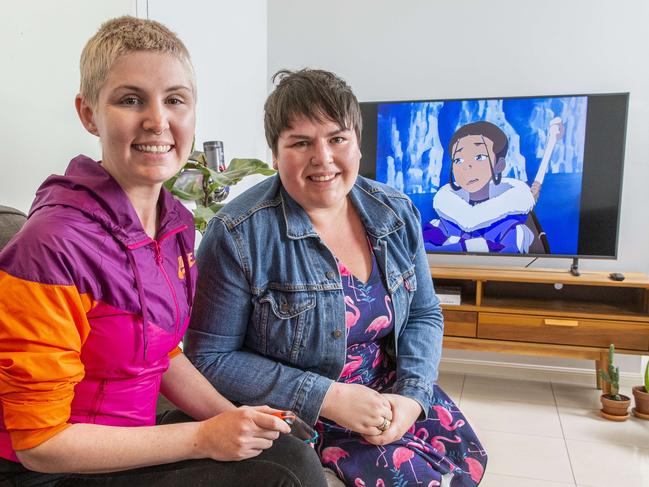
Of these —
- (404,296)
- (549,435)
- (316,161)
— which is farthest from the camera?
(549,435)

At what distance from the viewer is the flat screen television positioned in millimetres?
2861

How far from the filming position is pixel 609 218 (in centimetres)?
288

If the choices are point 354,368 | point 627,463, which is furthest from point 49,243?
point 627,463

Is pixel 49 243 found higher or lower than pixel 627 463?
higher

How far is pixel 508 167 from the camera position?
2.97 metres

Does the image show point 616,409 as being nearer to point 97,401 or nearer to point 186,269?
point 186,269

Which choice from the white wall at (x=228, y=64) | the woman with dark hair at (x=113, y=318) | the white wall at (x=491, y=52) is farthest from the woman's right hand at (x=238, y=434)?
the white wall at (x=491, y=52)

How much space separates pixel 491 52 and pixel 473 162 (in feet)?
2.14

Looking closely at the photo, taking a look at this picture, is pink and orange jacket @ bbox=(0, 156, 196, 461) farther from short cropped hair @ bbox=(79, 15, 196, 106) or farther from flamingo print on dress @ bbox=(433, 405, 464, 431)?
flamingo print on dress @ bbox=(433, 405, 464, 431)

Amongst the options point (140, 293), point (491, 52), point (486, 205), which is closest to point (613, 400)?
point (486, 205)

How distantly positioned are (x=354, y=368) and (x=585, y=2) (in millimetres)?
2662

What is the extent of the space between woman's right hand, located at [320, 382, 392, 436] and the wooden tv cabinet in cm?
185

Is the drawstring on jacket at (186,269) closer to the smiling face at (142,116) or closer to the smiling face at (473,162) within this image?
the smiling face at (142,116)

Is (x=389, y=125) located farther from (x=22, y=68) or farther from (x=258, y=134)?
(x=22, y=68)
